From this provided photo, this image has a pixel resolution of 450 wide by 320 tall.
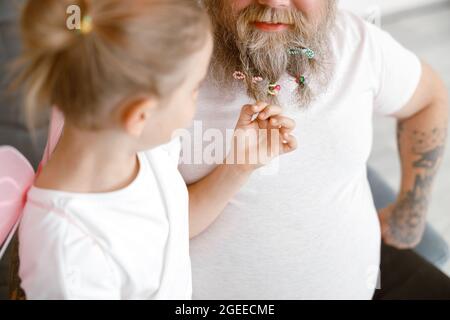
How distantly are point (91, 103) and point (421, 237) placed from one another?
0.99 m

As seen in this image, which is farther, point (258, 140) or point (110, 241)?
point (258, 140)

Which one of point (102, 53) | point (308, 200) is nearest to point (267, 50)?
point (308, 200)

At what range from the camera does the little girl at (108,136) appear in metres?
0.57

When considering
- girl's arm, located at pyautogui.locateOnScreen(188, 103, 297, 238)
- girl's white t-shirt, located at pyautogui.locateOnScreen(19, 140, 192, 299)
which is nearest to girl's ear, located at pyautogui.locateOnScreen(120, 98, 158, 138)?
girl's white t-shirt, located at pyautogui.locateOnScreen(19, 140, 192, 299)

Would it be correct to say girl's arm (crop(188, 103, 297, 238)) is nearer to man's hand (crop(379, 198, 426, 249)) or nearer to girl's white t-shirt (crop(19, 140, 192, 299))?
girl's white t-shirt (crop(19, 140, 192, 299))

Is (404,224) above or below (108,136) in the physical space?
below

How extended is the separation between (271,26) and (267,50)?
43mm

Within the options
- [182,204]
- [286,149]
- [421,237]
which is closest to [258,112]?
[286,149]

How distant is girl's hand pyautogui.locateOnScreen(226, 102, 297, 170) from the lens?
87cm

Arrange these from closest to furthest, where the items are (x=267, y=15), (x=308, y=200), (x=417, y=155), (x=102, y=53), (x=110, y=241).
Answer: (x=102, y=53) < (x=110, y=241) < (x=267, y=15) < (x=308, y=200) < (x=417, y=155)

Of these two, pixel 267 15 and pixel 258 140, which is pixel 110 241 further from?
pixel 267 15

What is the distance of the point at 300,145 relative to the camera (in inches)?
39.0

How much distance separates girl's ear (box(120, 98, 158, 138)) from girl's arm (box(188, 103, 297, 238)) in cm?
25
